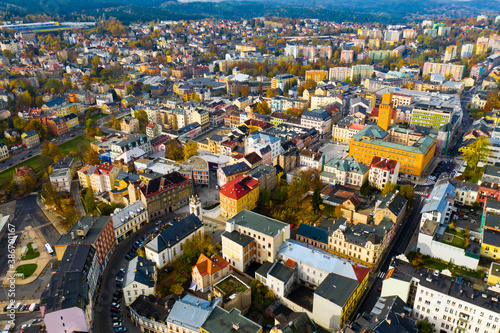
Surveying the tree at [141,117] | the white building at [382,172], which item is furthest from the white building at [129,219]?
the tree at [141,117]

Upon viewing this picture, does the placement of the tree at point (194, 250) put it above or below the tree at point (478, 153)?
below

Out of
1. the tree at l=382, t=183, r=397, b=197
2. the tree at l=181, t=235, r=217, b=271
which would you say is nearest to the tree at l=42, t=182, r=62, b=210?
the tree at l=181, t=235, r=217, b=271

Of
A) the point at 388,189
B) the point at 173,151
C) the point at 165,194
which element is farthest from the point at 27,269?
the point at 388,189

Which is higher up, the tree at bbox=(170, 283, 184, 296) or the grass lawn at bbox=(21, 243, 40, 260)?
the tree at bbox=(170, 283, 184, 296)

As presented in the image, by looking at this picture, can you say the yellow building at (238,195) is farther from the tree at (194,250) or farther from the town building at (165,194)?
the tree at (194,250)

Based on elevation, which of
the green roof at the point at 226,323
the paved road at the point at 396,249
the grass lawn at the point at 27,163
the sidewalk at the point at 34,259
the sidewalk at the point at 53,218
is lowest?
the sidewalk at the point at 34,259

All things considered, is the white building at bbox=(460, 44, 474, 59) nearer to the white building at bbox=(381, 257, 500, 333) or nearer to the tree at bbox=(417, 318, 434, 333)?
the white building at bbox=(381, 257, 500, 333)

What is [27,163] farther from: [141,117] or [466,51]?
[466,51]

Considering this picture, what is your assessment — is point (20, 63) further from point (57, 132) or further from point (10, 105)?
point (57, 132)
